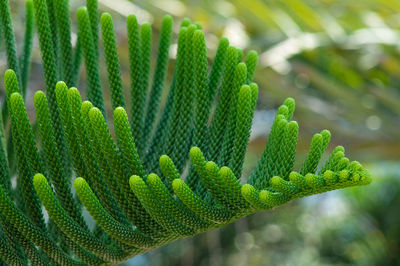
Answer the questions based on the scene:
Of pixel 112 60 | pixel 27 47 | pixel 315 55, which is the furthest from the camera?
pixel 315 55

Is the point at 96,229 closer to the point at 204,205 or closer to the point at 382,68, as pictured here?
the point at 204,205

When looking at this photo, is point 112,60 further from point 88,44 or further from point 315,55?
point 315,55

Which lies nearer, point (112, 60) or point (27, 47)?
point (112, 60)

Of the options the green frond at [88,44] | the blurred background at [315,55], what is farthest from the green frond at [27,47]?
the blurred background at [315,55]

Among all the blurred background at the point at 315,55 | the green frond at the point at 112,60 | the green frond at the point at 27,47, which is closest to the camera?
the green frond at the point at 112,60

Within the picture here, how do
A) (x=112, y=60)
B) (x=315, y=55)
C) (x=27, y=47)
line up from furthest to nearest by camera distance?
(x=315, y=55)
(x=27, y=47)
(x=112, y=60)

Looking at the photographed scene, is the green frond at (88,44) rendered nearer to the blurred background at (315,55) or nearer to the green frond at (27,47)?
the green frond at (27,47)

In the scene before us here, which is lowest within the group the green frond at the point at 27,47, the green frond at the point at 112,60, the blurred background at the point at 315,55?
the green frond at the point at 112,60

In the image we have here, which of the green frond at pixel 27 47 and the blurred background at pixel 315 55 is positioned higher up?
the blurred background at pixel 315 55

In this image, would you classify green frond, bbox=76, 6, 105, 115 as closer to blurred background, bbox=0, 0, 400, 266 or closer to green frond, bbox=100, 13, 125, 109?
green frond, bbox=100, 13, 125, 109

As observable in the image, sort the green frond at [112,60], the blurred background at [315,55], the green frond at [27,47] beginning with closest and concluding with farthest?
1. the green frond at [112,60]
2. the green frond at [27,47]
3. the blurred background at [315,55]

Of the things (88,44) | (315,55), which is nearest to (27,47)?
(88,44)
